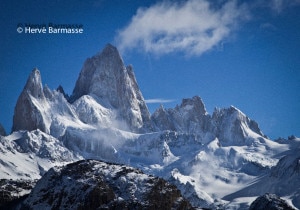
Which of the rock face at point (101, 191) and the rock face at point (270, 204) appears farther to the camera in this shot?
the rock face at point (270, 204)

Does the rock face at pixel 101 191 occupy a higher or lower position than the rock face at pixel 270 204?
higher

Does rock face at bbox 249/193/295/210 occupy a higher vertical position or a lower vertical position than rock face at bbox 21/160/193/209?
lower

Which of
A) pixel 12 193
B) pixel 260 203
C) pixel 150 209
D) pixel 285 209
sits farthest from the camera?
pixel 12 193

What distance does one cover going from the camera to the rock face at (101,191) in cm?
14688

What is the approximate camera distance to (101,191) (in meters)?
148

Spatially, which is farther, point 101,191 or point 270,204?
point 270,204

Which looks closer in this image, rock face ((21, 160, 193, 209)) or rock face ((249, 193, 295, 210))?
rock face ((21, 160, 193, 209))

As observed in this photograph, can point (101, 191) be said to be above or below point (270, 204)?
above

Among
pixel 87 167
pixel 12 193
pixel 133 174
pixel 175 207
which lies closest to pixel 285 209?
pixel 175 207

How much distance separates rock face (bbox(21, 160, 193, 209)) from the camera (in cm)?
14688

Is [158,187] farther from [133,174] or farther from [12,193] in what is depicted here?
[12,193]

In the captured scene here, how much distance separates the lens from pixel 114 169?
541 ft

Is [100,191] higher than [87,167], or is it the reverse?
[87,167]

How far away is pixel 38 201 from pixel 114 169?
83.9ft
